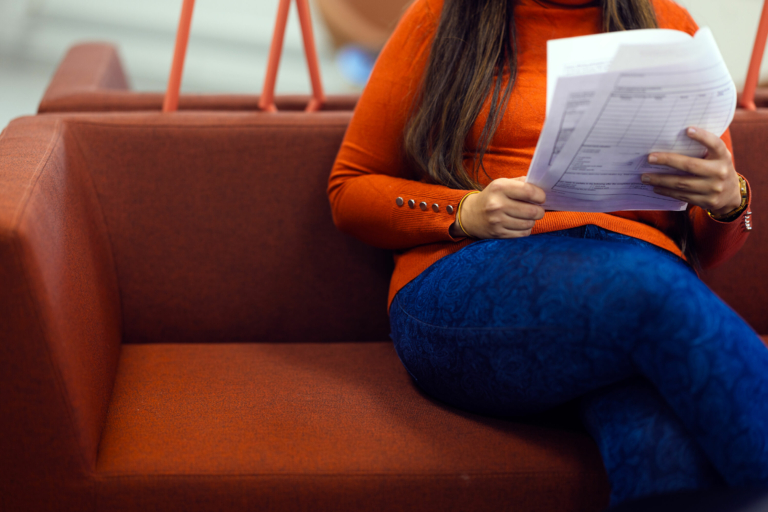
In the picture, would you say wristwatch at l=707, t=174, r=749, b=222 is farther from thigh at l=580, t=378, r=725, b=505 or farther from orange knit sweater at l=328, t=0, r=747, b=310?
thigh at l=580, t=378, r=725, b=505

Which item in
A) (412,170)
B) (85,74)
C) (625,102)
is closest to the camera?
(625,102)

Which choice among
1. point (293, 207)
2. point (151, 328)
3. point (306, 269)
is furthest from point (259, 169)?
point (151, 328)

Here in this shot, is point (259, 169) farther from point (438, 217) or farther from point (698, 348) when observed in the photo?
point (698, 348)

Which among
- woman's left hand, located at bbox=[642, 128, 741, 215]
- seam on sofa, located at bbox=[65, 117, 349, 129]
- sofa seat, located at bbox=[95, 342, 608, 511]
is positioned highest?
woman's left hand, located at bbox=[642, 128, 741, 215]

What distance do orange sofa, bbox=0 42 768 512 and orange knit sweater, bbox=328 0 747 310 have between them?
0.16 m

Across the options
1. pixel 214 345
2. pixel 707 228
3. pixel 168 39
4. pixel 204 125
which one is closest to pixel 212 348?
pixel 214 345

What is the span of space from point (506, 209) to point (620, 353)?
0.71 ft

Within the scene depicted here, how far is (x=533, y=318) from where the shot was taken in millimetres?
721

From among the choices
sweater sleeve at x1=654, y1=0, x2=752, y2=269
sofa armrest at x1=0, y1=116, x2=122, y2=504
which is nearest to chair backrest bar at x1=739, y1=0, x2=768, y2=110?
sweater sleeve at x1=654, y1=0, x2=752, y2=269

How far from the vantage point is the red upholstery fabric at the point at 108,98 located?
4.20 ft

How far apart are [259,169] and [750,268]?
927 mm

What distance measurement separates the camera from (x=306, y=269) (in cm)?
118

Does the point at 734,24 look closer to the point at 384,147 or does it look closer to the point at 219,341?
the point at 384,147

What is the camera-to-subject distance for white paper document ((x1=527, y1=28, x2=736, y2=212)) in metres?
0.63
